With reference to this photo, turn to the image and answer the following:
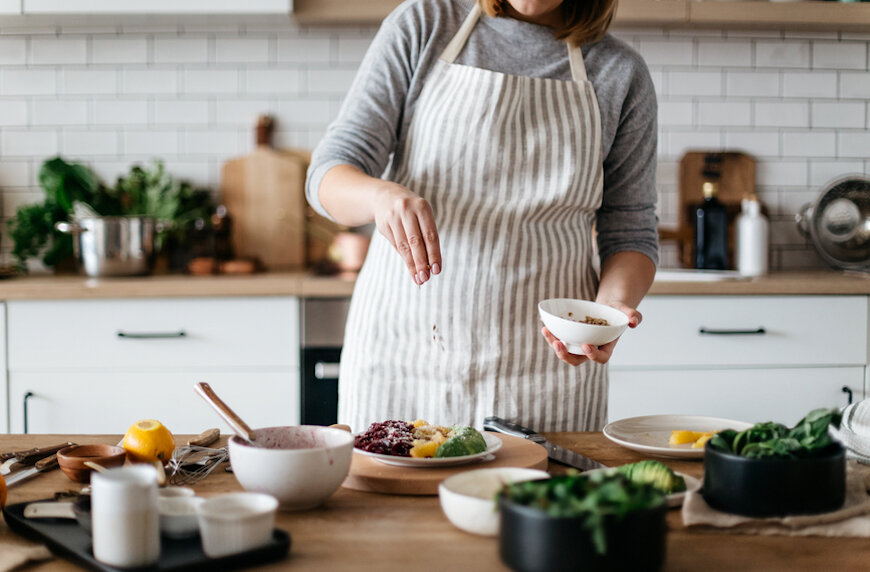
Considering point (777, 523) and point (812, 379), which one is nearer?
point (777, 523)

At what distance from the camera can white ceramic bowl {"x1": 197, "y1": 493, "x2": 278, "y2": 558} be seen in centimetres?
78

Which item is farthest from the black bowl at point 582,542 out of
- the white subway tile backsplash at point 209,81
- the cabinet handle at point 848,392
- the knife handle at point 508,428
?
the white subway tile backsplash at point 209,81

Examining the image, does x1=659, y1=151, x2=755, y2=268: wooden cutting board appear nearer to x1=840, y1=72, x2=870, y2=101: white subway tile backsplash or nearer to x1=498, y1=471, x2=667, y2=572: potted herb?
x1=840, y1=72, x2=870, y2=101: white subway tile backsplash

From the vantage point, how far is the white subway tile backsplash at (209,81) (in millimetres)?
3070

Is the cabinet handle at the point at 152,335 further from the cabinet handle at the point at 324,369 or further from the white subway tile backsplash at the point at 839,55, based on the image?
the white subway tile backsplash at the point at 839,55

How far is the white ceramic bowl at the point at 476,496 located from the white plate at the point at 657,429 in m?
0.32

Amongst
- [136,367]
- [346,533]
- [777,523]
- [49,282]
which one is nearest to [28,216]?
[49,282]

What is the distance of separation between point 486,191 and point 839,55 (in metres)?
2.18

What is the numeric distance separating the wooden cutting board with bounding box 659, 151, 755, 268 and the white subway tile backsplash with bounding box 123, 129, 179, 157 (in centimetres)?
182

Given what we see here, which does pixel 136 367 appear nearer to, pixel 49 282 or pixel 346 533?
pixel 49 282

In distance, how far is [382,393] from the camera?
1.61 metres

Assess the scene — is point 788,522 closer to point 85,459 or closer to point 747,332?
point 85,459

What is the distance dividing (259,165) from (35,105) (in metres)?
0.82

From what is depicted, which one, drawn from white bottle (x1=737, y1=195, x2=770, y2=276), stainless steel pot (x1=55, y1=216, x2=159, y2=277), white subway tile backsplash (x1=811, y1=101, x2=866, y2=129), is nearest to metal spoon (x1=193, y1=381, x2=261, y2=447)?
stainless steel pot (x1=55, y1=216, x2=159, y2=277)
